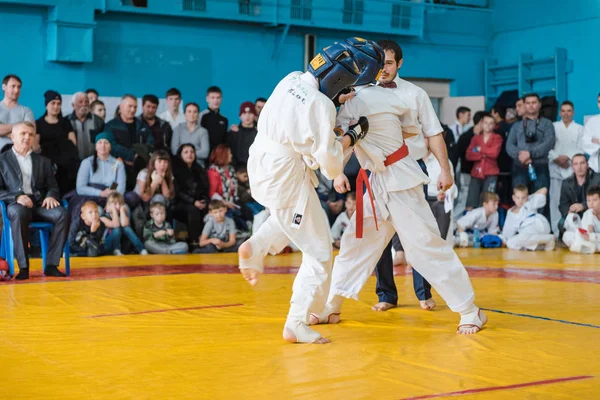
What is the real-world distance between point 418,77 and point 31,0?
265 inches

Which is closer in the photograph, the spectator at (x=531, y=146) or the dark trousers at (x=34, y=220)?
the dark trousers at (x=34, y=220)

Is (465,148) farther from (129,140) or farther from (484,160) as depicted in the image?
(129,140)

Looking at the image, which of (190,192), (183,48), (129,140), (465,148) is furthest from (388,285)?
(183,48)

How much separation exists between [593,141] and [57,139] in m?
6.56

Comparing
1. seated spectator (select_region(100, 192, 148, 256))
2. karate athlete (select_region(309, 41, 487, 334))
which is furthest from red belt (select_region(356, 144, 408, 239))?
seated spectator (select_region(100, 192, 148, 256))

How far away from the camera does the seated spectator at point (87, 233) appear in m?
8.77

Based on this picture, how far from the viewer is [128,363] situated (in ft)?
12.2

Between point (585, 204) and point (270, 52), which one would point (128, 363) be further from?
point (270, 52)

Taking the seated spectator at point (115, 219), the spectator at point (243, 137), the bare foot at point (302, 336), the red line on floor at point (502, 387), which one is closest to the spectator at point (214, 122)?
the spectator at point (243, 137)

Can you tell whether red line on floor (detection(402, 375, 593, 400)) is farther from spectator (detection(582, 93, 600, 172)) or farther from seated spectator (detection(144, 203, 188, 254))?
spectator (detection(582, 93, 600, 172))

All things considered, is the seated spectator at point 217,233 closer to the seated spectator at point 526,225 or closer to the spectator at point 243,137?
the spectator at point 243,137

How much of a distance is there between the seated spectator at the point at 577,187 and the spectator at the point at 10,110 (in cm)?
657

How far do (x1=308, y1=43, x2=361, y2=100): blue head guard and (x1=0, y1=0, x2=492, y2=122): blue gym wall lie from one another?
797cm

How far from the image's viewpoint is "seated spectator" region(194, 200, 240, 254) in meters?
9.52
